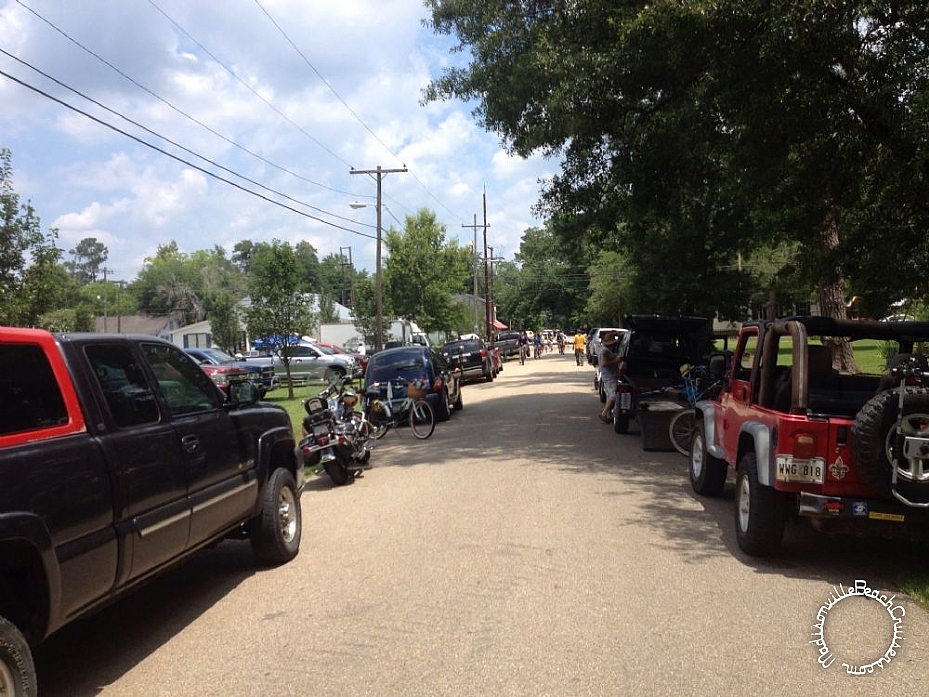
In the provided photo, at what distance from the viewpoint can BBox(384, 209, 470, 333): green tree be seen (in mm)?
48000

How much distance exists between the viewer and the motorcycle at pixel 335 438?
33.9 ft

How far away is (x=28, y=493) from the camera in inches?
142

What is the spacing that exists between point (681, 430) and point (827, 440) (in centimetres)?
655

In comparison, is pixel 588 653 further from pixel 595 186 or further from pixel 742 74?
pixel 595 186

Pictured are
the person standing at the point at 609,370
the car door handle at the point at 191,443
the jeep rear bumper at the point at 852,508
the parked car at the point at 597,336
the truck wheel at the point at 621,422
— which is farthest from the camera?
the parked car at the point at 597,336

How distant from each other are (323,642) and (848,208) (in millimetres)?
10099

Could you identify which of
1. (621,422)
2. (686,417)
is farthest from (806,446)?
(621,422)

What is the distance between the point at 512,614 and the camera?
5.30m

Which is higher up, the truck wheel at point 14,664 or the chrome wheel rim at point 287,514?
the truck wheel at point 14,664

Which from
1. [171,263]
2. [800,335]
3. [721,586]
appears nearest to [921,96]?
[800,335]

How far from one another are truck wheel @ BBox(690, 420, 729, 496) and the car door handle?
18.2 ft

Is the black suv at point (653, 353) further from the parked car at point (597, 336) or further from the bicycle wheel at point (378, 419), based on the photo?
the parked car at point (597, 336)

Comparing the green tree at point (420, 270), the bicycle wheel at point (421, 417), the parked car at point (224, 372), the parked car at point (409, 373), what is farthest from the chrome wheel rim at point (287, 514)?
the green tree at point (420, 270)

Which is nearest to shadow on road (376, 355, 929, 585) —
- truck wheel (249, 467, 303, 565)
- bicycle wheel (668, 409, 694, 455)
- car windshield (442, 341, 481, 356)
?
bicycle wheel (668, 409, 694, 455)
